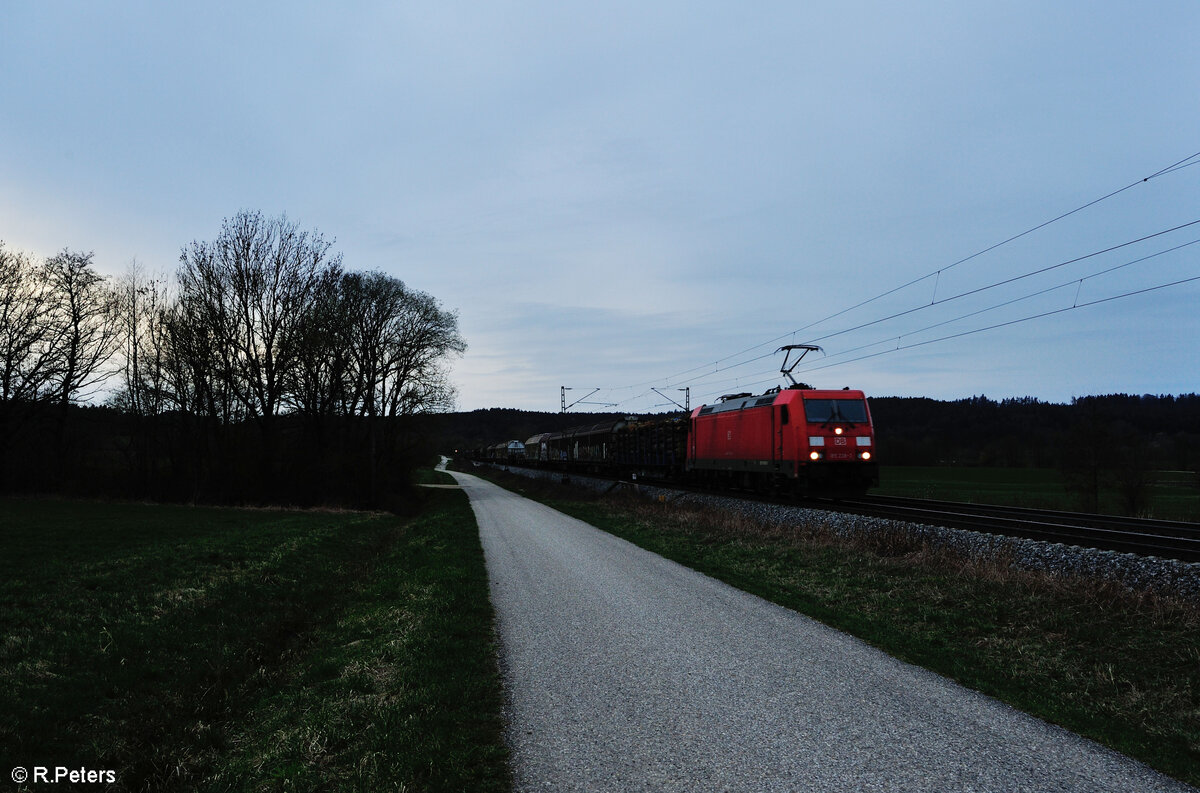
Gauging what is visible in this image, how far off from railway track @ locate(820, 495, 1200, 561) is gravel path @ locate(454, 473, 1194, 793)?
22.6 feet

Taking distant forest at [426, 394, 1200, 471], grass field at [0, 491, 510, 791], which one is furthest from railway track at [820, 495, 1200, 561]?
distant forest at [426, 394, 1200, 471]

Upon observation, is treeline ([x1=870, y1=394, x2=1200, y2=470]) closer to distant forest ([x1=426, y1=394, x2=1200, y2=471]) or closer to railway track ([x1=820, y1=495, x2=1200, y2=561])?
distant forest ([x1=426, y1=394, x2=1200, y2=471])

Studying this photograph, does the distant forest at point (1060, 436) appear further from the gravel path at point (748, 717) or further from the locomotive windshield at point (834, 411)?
the gravel path at point (748, 717)

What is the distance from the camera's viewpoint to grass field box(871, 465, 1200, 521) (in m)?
36.0

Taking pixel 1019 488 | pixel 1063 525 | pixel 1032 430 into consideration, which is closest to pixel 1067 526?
pixel 1063 525

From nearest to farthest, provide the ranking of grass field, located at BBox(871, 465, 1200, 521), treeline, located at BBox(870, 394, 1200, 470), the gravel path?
1. the gravel path
2. grass field, located at BBox(871, 465, 1200, 521)
3. treeline, located at BBox(870, 394, 1200, 470)

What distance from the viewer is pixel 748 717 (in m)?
5.95

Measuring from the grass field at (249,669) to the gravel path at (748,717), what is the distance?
2.01 feet

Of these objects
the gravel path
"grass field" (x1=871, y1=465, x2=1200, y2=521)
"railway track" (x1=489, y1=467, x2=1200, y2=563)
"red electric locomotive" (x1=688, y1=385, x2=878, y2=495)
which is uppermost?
"red electric locomotive" (x1=688, y1=385, x2=878, y2=495)

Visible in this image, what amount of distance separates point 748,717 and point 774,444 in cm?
1863

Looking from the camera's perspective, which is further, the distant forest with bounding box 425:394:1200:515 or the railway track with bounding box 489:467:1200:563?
the distant forest with bounding box 425:394:1200:515

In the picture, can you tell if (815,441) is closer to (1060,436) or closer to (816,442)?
(816,442)

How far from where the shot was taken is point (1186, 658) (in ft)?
24.1

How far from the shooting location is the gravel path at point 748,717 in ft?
16.0
